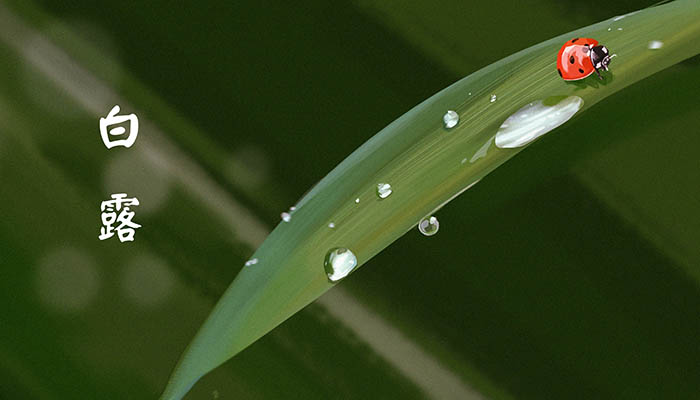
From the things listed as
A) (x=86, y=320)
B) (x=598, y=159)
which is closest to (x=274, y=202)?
(x=86, y=320)

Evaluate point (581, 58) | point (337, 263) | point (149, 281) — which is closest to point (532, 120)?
point (581, 58)

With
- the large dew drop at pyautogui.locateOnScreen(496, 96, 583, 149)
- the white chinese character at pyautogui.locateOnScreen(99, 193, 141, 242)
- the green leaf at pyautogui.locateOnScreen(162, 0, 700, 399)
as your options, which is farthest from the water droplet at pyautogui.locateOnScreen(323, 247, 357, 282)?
the white chinese character at pyautogui.locateOnScreen(99, 193, 141, 242)

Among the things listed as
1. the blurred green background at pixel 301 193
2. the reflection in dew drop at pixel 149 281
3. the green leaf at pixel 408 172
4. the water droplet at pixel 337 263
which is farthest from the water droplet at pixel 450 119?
the reflection in dew drop at pixel 149 281

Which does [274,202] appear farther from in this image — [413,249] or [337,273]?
[337,273]

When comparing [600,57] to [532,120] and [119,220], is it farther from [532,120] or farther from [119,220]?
[119,220]

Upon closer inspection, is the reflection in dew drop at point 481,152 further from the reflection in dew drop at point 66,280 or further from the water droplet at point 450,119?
the reflection in dew drop at point 66,280

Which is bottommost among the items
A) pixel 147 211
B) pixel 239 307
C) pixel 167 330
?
pixel 239 307

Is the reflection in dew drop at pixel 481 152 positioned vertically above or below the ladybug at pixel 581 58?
below
